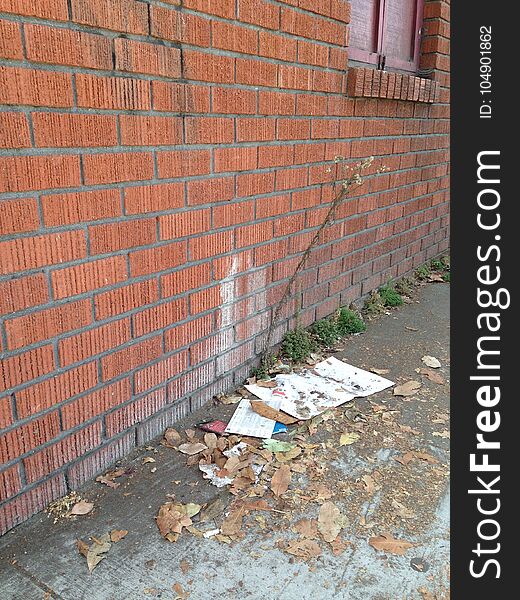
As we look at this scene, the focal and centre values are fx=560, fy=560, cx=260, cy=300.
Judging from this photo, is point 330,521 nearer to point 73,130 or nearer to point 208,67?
point 73,130

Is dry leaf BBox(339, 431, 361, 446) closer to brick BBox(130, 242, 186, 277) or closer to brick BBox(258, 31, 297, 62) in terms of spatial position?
brick BBox(130, 242, 186, 277)

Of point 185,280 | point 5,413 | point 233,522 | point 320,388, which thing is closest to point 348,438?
point 320,388

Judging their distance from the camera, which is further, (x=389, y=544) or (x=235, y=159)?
(x=235, y=159)

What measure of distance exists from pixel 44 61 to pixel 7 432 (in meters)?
1.22

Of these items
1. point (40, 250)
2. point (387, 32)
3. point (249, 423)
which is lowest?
point (249, 423)

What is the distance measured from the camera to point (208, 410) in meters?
2.81

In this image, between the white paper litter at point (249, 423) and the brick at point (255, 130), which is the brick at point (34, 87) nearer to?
the brick at point (255, 130)

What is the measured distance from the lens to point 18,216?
1798 mm

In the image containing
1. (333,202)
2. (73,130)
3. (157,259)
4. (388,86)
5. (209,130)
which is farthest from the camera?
(388,86)

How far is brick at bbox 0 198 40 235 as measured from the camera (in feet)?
5.76

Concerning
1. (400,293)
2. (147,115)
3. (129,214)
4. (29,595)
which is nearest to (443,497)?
(29,595)

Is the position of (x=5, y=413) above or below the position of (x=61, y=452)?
above

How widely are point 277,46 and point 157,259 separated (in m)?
1.32

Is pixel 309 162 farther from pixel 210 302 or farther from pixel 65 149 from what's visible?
pixel 65 149
